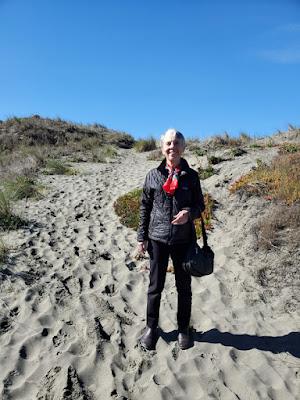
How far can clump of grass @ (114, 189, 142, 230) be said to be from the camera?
9.34m

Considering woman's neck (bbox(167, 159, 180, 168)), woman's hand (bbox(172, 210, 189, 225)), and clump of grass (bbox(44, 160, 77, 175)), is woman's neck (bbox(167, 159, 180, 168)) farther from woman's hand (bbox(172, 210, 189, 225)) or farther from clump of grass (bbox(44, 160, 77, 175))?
clump of grass (bbox(44, 160, 77, 175))

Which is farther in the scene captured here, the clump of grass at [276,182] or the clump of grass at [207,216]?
the clump of grass at [207,216]

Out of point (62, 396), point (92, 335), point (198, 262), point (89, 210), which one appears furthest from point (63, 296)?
point (89, 210)

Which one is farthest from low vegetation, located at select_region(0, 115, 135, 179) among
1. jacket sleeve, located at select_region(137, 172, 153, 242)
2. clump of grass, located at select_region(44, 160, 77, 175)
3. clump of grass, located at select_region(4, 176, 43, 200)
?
jacket sleeve, located at select_region(137, 172, 153, 242)

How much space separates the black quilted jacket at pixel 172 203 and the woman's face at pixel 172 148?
124mm

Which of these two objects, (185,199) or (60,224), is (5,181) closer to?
(60,224)

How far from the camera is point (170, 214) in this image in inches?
180

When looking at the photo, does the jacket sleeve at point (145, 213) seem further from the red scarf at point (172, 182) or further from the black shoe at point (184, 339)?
the black shoe at point (184, 339)

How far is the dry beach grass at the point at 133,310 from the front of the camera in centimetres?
438

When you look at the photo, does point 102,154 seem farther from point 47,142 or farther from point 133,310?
point 133,310

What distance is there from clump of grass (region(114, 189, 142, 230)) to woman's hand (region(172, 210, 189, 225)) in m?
4.68

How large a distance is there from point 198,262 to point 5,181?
9473mm

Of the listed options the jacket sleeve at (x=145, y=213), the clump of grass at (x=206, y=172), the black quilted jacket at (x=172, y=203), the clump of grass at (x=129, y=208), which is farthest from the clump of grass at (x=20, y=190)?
the black quilted jacket at (x=172, y=203)

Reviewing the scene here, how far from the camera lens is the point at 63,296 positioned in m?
6.10
